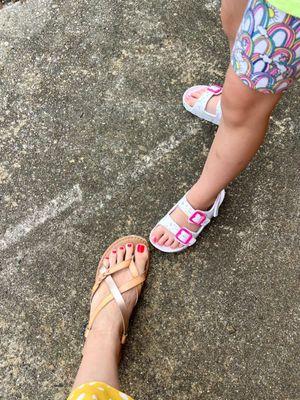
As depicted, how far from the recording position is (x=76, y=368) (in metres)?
1.81

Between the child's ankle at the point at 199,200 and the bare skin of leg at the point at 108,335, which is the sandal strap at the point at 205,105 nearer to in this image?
the child's ankle at the point at 199,200

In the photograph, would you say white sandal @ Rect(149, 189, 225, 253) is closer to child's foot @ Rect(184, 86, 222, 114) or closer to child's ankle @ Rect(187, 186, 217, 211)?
child's ankle @ Rect(187, 186, 217, 211)

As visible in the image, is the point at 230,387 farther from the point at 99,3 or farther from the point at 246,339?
the point at 99,3

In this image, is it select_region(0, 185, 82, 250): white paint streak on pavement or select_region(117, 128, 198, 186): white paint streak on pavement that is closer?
select_region(0, 185, 82, 250): white paint streak on pavement

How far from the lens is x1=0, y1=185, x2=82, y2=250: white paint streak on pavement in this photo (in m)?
1.96

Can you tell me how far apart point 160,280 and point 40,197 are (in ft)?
2.05

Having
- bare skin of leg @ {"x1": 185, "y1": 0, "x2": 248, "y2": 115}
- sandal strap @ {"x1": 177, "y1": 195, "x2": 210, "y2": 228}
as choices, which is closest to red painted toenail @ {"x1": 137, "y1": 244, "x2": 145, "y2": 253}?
sandal strap @ {"x1": 177, "y1": 195, "x2": 210, "y2": 228}

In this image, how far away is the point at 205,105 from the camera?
6.85 ft

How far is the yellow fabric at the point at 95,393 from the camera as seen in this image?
1.41 m

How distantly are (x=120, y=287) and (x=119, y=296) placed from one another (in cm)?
5

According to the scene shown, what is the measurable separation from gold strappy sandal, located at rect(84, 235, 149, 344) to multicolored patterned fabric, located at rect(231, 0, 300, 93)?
3.22 feet

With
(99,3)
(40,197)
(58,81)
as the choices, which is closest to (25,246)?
(40,197)

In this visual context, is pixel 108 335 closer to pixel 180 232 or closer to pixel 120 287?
pixel 120 287

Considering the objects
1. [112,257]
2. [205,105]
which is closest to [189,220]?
[112,257]
